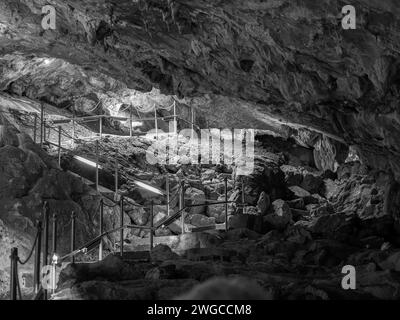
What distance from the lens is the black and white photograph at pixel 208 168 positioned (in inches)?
327

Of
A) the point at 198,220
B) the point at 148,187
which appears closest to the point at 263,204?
the point at 198,220

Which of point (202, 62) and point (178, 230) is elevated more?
point (202, 62)

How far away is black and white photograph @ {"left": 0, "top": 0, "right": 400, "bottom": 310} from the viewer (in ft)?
27.2

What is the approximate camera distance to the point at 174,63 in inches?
534

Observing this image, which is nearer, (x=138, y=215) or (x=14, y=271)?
(x=14, y=271)

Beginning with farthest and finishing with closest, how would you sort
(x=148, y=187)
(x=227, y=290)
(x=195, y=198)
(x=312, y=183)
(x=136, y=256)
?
(x=312, y=183) → (x=148, y=187) → (x=195, y=198) → (x=136, y=256) → (x=227, y=290)

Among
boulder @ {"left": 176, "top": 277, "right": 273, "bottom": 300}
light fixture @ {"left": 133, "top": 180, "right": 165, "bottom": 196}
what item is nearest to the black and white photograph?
boulder @ {"left": 176, "top": 277, "right": 273, "bottom": 300}

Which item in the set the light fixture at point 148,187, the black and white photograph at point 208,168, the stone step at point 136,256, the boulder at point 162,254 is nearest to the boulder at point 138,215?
the black and white photograph at point 208,168

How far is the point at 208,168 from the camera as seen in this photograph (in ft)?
73.9

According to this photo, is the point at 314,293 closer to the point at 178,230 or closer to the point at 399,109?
the point at 399,109

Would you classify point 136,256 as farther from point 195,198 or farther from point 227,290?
point 227,290

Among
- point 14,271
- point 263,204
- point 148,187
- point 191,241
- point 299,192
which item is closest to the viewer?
point 14,271

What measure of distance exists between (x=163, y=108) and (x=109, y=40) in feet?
36.8
